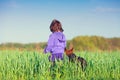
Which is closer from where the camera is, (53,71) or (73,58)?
(53,71)

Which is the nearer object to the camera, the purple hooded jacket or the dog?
the dog

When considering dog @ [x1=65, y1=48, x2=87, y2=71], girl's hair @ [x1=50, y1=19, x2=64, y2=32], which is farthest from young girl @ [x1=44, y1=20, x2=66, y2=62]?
dog @ [x1=65, y1=48, x2=87, y2=71]

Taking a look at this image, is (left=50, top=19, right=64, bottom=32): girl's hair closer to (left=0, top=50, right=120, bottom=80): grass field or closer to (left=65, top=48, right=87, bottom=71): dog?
(left=65, top=48, right=87, bottom=71): dog

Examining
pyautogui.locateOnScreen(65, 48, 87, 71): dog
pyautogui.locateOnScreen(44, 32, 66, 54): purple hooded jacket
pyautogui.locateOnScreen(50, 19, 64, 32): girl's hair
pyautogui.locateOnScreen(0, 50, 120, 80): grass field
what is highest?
pyautogui.locateOnScreen(50, 19, 64, 32): girl's hair

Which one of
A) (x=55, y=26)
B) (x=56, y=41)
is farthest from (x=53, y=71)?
(x=55, y=26)

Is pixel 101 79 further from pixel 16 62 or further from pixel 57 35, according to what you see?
pixel 16 62

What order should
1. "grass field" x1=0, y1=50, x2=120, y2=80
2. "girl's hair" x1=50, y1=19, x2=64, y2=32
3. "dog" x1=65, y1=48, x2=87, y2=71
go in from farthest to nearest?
"girl's hair" x1=50, y1=19, x2=64, y2=32
"dog" x1=65, y1=48, x2=87, y2=71
"grass field" x1=0, y1=50, x2=120, y2=80

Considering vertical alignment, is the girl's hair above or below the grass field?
above

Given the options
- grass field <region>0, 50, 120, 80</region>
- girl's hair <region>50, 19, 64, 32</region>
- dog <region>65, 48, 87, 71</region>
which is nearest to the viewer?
grass field <region>0, 50, 120, 80</region>

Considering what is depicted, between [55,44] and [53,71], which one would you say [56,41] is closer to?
[55,44]

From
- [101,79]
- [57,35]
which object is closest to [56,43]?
[57,35]

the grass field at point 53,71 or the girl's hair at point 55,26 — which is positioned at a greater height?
the girl's hair at point 55,26

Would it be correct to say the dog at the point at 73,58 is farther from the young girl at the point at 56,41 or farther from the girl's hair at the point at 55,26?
the girl's hair at the point at 55,26

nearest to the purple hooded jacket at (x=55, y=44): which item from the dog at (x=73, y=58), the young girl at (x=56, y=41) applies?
the young girl at (x=56, y=41)
